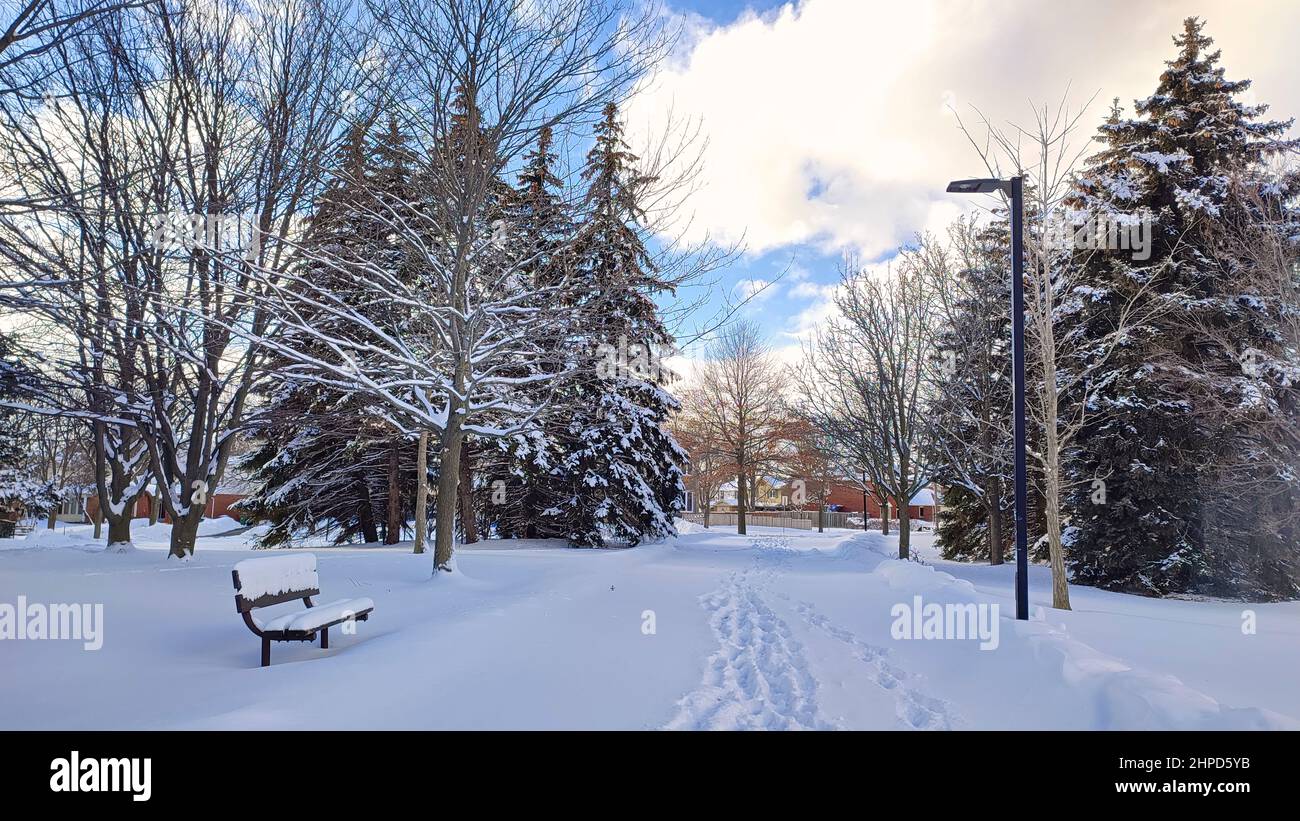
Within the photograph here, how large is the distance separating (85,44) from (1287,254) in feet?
66.9

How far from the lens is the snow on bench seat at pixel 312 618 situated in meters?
5.82

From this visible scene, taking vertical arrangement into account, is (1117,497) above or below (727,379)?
below

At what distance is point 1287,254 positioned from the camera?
12070 mm

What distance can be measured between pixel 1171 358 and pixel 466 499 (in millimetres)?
19779

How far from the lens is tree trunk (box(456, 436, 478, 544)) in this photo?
21.4 m

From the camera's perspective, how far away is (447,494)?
10.2 m

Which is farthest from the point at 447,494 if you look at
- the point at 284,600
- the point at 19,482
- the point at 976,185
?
the point at 19,482

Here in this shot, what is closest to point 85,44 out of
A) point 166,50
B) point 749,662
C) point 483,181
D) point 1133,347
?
point 166,50

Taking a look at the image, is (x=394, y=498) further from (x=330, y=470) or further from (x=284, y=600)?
(x=284, y=600)

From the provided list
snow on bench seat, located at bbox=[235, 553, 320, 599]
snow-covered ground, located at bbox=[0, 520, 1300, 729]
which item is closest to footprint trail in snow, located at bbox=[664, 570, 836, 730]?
snow-covered ground, located at bbox=[0, 520, 1300, 729]

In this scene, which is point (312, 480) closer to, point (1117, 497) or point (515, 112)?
point (515, 112)

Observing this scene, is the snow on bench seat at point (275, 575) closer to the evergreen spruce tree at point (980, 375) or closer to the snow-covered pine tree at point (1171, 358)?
the evergreen spruce tree at point (980, 375)
